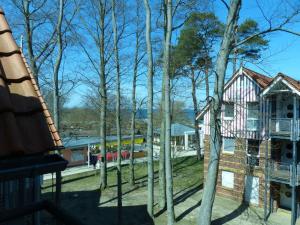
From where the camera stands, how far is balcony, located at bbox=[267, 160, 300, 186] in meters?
17.9

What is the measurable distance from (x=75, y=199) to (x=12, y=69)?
1937cm

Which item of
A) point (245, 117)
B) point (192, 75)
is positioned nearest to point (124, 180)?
point (245, 117)

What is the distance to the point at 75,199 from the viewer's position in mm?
21016

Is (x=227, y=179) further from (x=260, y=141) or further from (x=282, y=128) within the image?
(x=282, y=128)

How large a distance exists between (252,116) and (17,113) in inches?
792

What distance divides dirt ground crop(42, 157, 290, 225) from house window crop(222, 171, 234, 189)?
1.02 m

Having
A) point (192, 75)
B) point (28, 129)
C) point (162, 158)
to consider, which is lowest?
point (162, 158)

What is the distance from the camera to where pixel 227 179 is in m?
22.5

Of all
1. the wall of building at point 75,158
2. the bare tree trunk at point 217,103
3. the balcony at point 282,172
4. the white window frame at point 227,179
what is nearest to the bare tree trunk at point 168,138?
the bare tree trunk at point 217,103

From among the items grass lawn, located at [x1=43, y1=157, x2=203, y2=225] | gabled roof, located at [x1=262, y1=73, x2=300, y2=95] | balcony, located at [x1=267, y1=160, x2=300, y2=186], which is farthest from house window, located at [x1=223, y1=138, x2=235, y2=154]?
A: gabled roof, located at [x1=262, y1=73, x2=300, y2=95]

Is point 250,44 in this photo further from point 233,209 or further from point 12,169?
point 12,169

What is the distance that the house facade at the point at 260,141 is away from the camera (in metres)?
19.1

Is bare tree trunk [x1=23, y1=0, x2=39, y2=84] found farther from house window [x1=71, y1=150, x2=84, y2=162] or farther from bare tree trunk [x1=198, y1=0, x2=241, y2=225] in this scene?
house window [x1=71, y1=150, x2=84, y2=162]

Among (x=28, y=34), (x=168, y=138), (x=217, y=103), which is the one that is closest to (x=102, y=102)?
(x=28, y=34)
